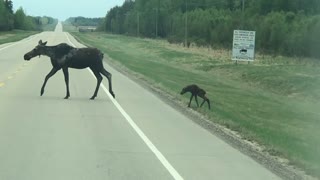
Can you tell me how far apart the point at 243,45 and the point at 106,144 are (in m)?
34.7

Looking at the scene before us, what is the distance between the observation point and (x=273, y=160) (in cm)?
1063

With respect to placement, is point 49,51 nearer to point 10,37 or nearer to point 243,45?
point 243,45

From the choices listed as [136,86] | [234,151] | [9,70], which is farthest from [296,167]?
[9,70]

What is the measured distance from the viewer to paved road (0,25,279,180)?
9180mm

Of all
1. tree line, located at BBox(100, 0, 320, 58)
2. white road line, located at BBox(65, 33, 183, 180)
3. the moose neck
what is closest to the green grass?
tree line, located at BBox(100, 0, 320, 58)

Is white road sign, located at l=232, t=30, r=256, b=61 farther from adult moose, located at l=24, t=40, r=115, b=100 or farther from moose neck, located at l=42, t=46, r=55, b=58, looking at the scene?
moose neck, located at l=42, t=46, r=55, b=58

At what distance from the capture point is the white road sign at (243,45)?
45.2 metres

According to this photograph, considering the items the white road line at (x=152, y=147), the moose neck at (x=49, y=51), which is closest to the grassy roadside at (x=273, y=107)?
the white road line at (x=152, y=147)

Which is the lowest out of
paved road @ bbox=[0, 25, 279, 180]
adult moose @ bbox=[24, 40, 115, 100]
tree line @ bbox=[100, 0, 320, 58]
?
tree line @ bbox=[100, 0, 320, 58]

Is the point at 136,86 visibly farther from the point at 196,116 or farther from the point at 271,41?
the point at 271,41

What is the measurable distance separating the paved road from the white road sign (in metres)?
26.4

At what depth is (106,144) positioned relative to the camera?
11531 millimetres

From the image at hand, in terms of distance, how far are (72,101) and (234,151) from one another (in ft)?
26.9

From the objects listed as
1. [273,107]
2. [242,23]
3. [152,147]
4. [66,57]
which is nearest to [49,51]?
[66,57]
